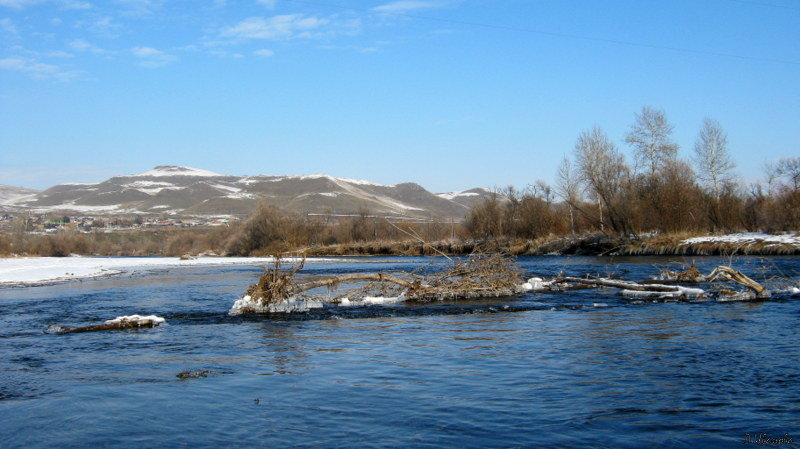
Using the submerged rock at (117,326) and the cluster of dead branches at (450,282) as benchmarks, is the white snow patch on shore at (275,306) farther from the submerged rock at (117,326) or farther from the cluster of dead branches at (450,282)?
the submerged rock at (117,326)

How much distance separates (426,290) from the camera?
68.5ft

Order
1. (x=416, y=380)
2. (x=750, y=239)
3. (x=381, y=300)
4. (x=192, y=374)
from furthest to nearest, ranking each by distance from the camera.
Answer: (x=750, y=239)
(x=381, y=300)
(x=192, y=374)
(x=416, y=380)

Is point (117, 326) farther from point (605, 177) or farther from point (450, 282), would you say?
point (605, 177)

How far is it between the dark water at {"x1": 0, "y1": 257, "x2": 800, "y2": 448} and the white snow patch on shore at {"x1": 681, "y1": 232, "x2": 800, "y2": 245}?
85.1 ft

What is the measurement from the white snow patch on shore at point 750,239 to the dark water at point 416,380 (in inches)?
1021

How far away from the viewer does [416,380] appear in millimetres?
9648

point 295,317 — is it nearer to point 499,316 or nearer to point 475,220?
point 499,316

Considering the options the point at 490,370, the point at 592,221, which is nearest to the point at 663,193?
the point at 592,221

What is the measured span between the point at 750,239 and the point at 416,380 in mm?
39321

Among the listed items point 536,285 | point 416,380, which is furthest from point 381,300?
point 416,380

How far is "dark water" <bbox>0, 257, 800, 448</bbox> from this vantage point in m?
7.02

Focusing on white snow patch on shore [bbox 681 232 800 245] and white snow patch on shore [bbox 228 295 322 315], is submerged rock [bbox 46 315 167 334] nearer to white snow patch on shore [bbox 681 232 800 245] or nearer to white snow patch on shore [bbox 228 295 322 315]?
white snow patch on shore [bbox 228 295 322 315]

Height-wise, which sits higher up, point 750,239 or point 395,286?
point 750,239

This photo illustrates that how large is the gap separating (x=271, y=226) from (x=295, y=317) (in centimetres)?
6311
